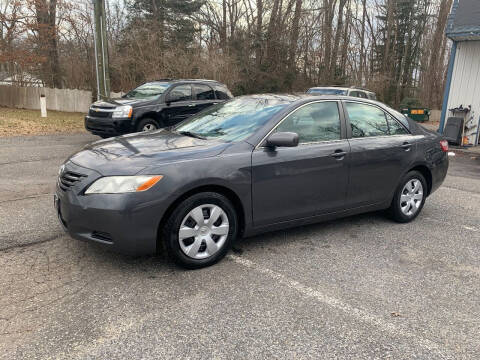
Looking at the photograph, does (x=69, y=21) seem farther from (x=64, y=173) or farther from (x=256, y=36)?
(x=64, y=173)

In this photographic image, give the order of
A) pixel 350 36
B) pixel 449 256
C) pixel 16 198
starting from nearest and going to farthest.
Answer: pixel 449 256 → pixel 16 198 → pixel 350 36

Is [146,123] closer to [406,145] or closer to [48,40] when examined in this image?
[406,145]

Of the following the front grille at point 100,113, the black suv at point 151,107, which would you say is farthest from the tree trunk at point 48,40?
the black suv at point 151,107

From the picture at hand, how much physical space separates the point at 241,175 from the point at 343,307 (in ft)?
4.64

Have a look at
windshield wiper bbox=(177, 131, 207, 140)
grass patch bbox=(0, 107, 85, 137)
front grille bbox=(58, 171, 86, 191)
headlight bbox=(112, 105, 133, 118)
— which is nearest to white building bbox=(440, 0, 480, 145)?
headlight bbox=(112, 105, 133, 118)

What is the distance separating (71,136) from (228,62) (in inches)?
360

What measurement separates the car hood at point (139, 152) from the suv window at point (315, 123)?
81 cm

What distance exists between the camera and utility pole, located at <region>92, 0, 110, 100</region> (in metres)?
13.9

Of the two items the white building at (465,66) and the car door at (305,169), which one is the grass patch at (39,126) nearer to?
the car door at (305,169)

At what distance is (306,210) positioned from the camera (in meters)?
4.18

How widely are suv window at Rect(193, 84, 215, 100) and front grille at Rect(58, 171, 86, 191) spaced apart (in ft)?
24.5

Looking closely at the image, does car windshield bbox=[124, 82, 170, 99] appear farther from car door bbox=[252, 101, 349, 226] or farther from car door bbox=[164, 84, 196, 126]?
car door bbox=[252, 101, 349, 226]

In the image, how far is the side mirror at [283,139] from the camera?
3.78 m

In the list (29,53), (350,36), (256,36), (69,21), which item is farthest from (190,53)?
(350,36)
